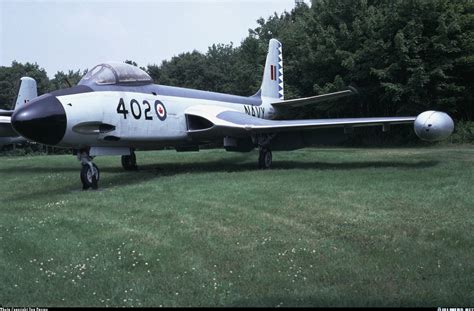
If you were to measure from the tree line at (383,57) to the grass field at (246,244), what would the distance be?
46.8 feet

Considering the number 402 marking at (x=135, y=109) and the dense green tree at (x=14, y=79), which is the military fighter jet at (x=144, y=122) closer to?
the number 402 marking at (x=135, y=109)

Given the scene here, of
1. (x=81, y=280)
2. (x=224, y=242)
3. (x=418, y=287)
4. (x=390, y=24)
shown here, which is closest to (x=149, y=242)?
(x=224, y=242)

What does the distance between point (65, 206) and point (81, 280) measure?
3807 mm

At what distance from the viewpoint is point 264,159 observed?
1402 cm

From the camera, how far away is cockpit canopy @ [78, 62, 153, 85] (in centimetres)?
1081

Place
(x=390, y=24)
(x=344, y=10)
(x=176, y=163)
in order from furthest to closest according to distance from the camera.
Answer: (x=344, y=10) → (x=390, y=24) → (x=176, y=163)

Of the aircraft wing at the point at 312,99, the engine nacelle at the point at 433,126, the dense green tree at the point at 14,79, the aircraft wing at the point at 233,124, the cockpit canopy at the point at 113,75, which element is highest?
the dense green tree at the point at 14,79

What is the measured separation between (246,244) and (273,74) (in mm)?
15036

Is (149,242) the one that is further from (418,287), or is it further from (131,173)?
(131,173)

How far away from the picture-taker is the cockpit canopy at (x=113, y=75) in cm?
1081

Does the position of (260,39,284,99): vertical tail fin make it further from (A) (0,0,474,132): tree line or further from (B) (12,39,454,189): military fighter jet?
(A) (0,0,474,132): tree line

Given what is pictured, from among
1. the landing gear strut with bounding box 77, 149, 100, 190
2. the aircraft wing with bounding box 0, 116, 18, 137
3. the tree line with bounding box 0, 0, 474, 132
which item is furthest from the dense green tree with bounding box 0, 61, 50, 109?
the landing gear strut with bounding box 77, 149, 100, 190

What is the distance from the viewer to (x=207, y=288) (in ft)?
13.6

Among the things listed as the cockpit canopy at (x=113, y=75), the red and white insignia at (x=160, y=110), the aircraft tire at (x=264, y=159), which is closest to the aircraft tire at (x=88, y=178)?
the cockpit canopy at (x=113, y=75)
